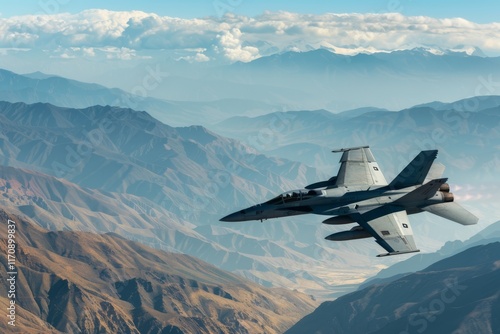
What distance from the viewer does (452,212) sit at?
89625 mm

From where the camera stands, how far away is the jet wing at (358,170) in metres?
94.3

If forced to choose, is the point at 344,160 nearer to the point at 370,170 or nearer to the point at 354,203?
the point at 370,170

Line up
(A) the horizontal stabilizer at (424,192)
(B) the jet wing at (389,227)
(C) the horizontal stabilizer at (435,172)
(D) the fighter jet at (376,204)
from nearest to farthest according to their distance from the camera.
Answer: (B) the jet wing at (389,227) → (D) the fighter jet at (376,204) → (A) the horizontal stabilizer at (424,192) → (C) the horizontal stabilizer at (435,172)

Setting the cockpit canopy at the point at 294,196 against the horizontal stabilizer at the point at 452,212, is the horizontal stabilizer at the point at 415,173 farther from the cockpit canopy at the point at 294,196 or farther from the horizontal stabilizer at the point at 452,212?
the cockpit canopy at the point at 294,196

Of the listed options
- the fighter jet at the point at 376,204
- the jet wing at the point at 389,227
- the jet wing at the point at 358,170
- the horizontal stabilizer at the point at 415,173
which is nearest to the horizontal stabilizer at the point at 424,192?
the fighter jet at the point at 376,204

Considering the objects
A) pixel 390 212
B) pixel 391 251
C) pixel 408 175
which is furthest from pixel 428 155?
pixel 391 251

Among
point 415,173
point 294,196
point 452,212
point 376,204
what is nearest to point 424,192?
point 452,212

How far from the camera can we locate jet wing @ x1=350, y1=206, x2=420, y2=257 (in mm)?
80062

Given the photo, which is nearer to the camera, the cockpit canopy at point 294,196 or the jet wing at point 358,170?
the cockpit canopy at point 294,196

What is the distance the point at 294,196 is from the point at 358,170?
591 inches

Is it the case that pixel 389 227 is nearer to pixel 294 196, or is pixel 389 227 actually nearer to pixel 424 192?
pixel 424 192

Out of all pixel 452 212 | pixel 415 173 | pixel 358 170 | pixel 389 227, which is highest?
pixel 415 173

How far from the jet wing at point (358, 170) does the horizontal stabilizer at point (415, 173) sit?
12.8ft

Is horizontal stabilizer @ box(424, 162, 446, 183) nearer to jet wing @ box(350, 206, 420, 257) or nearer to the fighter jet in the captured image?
the fighter jet
